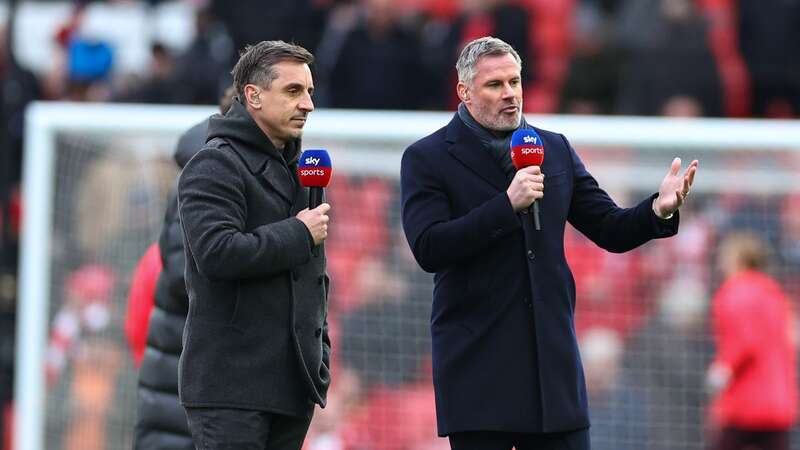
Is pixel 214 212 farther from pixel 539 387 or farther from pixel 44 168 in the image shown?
pixel 44 168

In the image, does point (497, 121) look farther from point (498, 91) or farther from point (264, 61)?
point (264, 61)

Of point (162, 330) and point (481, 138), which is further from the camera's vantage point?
point (162, 330)

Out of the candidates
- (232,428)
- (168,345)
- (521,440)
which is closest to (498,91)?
(521,440)

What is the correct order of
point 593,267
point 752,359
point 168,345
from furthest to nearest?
point 752,359, point 593,267, point 168,345

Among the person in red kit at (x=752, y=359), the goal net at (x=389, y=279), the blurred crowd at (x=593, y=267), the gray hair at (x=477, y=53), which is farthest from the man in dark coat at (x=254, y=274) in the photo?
the person in red kit at (x=752, y=359)

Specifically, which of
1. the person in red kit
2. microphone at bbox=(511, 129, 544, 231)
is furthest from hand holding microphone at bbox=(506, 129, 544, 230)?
the person in red kit

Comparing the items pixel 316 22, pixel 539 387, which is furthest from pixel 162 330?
pixel 316 22

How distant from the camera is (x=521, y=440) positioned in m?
5.53

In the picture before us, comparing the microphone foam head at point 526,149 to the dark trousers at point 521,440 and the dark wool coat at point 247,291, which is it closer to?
the dark wool coat at point 247,291

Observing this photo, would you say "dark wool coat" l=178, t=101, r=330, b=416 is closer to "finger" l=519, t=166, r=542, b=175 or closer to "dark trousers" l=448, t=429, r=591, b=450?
"dark trousers" l=448, t=429, r=591, b=450

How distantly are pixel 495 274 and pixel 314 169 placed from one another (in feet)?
2.23

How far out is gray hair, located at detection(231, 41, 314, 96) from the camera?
537 centimetres

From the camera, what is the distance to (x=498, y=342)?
18.0ft

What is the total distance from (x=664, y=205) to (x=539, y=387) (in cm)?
69
